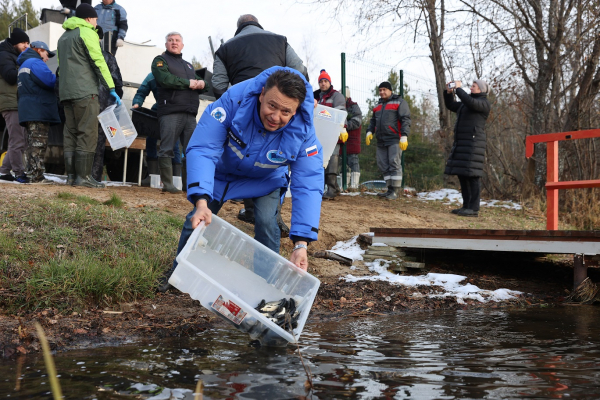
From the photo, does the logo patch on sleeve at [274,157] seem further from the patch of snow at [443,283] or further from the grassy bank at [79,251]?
the patch of snow at [443,283]

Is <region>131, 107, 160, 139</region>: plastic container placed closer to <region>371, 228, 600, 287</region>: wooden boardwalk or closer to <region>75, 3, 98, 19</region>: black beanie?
<region>75, 3, 98, 19</region>: black beanie

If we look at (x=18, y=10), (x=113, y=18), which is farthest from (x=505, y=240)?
(x=18, y=10)

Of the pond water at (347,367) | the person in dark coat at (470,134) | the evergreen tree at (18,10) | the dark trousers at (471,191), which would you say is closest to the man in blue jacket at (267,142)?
the pond water at (347,367)

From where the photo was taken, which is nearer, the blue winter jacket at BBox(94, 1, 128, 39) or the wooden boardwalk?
the wooden boardwalk

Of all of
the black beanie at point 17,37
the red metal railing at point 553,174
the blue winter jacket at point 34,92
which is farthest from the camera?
the black beanie at point 17,37

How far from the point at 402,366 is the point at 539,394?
0.68 metres

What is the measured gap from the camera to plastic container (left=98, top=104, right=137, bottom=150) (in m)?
7.05

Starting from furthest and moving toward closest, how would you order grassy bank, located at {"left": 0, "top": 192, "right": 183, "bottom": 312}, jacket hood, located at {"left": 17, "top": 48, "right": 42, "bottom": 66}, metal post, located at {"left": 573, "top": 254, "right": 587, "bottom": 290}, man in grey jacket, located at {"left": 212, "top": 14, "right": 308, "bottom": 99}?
jacket hood, located at {"left": 17, "top": 48, "right": 42, "bottom": 66} → man in grey jacket, located at {"left": 212, "top": 14, "right": 308, "bottom": 99} → metal post, located at {"left": 573, "top": 254, "right": 587, "bottom": 290} → grassy bank, located at {"left": 0, "top": 192, "right": 183, "bottom": 312}

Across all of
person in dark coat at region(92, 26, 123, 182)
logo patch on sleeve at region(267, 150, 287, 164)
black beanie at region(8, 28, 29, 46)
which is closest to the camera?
logo patch on sleeve at region(267, 150, 287, 164)

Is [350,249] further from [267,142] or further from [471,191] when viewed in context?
[267,142]

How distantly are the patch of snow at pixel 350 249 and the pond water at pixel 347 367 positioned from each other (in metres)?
2.36

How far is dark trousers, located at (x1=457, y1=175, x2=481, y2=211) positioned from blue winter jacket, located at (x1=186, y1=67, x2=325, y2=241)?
18.8ft

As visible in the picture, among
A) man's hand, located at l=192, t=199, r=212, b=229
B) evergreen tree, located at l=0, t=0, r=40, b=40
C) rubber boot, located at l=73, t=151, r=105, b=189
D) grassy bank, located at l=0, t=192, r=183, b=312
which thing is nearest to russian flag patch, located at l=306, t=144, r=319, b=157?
man's hand, located at l=192, t=199, r=212, b=229

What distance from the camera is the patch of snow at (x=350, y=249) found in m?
6.21
